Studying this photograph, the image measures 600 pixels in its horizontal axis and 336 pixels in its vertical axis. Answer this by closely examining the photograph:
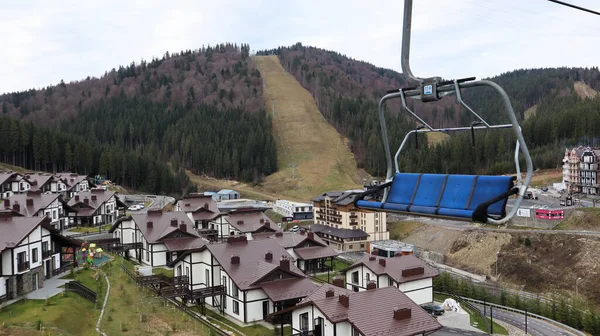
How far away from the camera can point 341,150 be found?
126000mm

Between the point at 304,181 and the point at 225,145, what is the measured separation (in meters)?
24.1

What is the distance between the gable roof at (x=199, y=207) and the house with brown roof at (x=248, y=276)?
2077cm

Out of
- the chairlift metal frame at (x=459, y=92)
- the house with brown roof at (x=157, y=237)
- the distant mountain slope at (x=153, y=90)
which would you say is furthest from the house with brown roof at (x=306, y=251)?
the distant mountain slope at (x=153, y=90)

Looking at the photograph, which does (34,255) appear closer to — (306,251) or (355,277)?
(306,251)

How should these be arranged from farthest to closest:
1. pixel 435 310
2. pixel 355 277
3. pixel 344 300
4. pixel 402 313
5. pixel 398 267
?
pixel 355 277 → pixel 398 267 → pixel 435 310 → pixel 344 300 → pixel 402 313

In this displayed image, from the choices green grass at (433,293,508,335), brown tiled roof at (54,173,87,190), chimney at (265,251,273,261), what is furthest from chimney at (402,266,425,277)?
brown tiled roof at (54,173,87,190)

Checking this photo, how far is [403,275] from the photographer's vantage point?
3641cm

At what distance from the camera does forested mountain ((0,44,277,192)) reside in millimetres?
90875

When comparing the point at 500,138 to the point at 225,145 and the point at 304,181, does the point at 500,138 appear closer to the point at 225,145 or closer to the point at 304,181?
the point at 304,181

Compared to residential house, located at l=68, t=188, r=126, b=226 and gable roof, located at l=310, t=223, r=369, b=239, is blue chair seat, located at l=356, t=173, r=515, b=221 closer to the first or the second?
gable roof, located at l=310, t=223, r=369, b=239

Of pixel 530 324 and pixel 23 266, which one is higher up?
pixel 23 266

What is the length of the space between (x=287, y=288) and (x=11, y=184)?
4899 cm

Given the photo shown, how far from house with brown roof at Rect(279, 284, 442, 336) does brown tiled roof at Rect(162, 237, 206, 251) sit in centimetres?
1642

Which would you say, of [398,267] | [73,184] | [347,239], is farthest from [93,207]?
[398,267]
